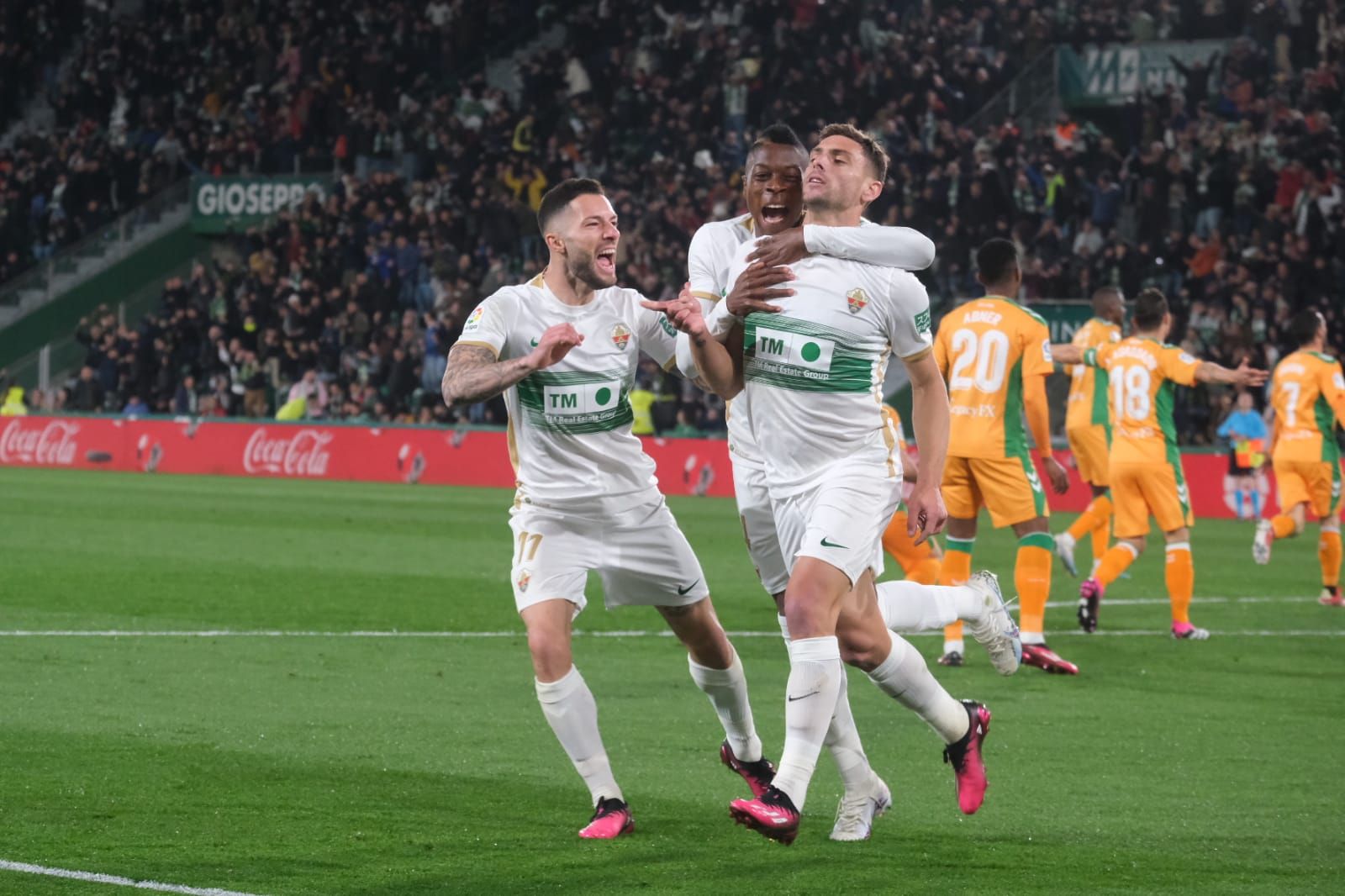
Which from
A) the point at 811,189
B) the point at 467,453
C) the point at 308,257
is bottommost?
the point at 467,453

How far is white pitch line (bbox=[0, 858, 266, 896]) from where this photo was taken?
5.23 m

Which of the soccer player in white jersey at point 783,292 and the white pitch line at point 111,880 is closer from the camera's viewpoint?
the white pitch line at point 111,880

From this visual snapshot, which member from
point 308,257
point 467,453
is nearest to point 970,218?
point 467,453

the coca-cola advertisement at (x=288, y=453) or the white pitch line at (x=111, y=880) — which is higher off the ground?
the white pitch line at (x=111, y=880)

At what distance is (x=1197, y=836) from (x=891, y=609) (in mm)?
1311

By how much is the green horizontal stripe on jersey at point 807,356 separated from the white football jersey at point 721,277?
0.86 ft

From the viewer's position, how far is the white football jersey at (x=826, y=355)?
21.3ft

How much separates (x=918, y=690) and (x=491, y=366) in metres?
1.77

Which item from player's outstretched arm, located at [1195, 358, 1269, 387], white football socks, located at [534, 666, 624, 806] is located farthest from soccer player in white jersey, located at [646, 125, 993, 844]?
player's outstretched arm, located at [1195, 358, 1269, 387]

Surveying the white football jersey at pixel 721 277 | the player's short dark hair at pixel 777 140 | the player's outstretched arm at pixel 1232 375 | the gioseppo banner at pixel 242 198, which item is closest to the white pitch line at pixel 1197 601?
the player's outstretched arm at pixel 1232 375

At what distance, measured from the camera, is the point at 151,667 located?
10.2m

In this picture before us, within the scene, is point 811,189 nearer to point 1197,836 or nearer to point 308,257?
point 1197,836

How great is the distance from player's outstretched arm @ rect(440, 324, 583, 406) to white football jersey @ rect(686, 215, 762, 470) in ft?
2.25

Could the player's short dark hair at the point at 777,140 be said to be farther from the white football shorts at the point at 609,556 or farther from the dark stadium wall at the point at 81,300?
the dark stadium wall at the point at 81,300
